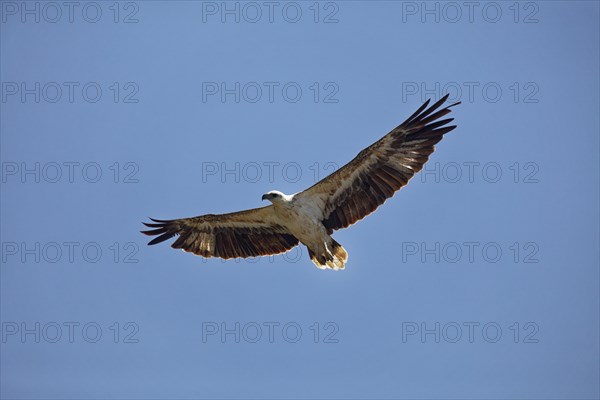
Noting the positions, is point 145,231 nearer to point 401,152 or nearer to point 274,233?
point 274,233

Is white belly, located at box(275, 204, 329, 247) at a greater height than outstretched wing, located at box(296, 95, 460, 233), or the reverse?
outstretched wing, located at box(296, 95, 460, 233)

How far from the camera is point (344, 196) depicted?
1962cm

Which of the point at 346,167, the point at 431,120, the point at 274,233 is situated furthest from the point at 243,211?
the point at 431,120

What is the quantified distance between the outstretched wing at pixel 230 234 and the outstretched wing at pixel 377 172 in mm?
1152

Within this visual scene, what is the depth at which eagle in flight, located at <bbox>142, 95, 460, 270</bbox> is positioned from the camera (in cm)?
1923

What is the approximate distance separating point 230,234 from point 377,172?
340 cm

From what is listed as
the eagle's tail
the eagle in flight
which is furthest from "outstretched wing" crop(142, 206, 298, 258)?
the eagle's tail

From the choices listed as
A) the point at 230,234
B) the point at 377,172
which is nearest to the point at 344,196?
the point at 377,172

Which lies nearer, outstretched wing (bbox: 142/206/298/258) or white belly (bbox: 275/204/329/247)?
white belly (bbox: 275/204/329/247)

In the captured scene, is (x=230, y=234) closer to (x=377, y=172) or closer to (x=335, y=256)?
(x=335, y=256)

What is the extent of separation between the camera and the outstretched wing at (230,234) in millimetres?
20484

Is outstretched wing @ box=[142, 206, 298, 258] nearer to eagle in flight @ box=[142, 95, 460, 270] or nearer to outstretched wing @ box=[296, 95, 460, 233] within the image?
eagle in flight @ box=[142, 95, 460, 270]

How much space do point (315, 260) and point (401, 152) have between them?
2620mm

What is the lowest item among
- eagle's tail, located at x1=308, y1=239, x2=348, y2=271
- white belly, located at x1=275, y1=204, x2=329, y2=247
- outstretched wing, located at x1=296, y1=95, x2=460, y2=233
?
eagle's tail, located at x1=308, y1=239, x2=348, y2=271
